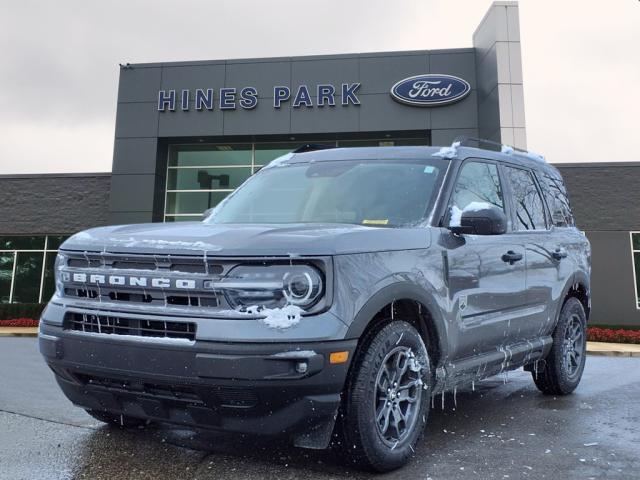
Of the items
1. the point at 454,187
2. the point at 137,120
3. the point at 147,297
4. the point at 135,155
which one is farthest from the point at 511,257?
the point at 137,120

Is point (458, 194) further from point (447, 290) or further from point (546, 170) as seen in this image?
point (546, 170)

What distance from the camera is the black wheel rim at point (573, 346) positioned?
5438mm

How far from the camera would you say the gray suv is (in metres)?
2.79

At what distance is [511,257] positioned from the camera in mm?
4336

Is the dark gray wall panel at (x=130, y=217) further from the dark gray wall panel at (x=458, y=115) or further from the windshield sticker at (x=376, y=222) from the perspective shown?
the windshield sticker at (x=376, y=222)

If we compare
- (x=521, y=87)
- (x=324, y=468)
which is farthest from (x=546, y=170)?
(x=521, y=87)

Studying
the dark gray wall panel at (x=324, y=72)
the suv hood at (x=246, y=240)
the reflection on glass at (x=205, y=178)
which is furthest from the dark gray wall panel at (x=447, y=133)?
the suv hood at (x=246, y=240)

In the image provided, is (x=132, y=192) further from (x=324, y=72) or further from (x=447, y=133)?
(x=447, y=133)

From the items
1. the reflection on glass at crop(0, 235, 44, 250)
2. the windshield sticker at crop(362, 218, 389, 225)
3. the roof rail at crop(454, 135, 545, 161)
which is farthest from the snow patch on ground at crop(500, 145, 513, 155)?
the reflection on glass at crop(0, 235, 44, 250)

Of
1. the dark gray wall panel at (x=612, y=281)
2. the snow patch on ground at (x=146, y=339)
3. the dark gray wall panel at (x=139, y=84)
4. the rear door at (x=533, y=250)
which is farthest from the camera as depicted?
the dark gray wall panel at (x=139, y=84)

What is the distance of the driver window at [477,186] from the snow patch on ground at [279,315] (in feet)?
5.35

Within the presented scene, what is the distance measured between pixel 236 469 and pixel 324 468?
485 millimetres

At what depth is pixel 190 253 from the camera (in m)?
2.89

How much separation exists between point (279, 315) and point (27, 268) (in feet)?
78.0
